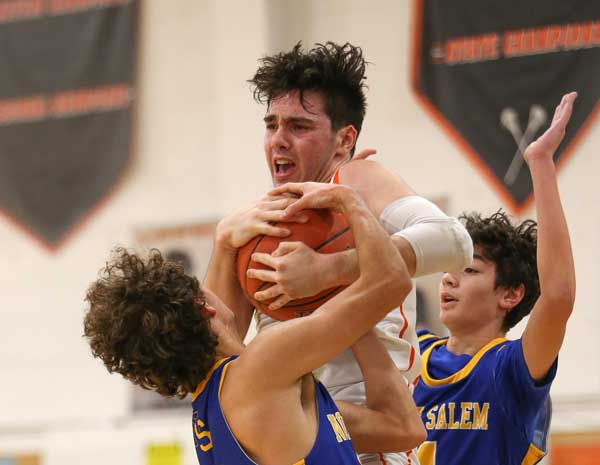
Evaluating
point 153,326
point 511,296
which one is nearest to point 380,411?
point 153,326

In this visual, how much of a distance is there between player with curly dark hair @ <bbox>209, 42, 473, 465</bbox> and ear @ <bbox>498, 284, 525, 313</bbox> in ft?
2.99

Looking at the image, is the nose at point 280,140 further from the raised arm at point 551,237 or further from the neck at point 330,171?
the raised arm at point 551,237

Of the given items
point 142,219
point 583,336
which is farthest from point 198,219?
point 583,336

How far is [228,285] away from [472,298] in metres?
1.20

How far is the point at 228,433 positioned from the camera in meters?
2.58

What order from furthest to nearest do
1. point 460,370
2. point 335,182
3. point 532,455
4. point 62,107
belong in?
point 62,107 < point 460,370 < point 532,455 < point 335,182

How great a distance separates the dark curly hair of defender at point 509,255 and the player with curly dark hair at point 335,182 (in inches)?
36.0

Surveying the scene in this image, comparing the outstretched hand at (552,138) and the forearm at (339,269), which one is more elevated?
the outstretched hand at (552,138)

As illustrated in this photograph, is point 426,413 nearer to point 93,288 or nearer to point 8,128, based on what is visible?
point 93,288

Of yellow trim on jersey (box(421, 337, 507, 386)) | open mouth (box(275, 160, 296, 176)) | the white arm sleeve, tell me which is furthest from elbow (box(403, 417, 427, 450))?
yellow trim on jersey (box(421, 337, 507, 386))

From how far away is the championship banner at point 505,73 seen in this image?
22.4 feet

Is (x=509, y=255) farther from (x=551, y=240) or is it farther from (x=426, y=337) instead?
(x=551, y=240)

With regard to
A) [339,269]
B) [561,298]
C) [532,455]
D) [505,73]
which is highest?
[505,73]

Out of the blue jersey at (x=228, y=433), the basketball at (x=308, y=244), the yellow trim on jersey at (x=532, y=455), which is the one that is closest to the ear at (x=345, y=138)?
the basketball at (x=308, y=244)
